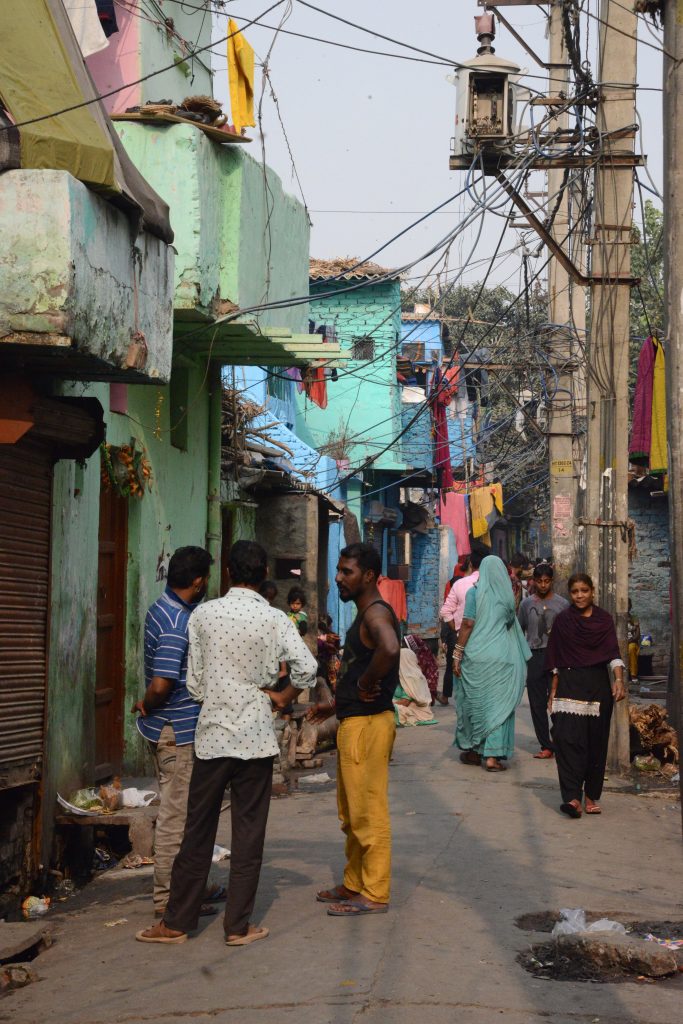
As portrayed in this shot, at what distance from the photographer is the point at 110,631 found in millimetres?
10516

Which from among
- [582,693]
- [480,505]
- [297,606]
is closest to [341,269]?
[480,505]

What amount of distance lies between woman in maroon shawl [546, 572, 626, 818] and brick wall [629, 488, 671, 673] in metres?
14.7

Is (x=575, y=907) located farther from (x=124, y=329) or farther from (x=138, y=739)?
(x=138, y=739)

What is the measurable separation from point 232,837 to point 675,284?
3145 mm

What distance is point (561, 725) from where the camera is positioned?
9.54 m

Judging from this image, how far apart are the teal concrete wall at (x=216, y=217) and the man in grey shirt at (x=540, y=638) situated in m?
3.75

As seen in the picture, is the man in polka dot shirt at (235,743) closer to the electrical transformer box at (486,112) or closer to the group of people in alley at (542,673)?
the group of people in alley at (542,673)

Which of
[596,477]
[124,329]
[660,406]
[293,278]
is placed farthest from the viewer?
[660,406]

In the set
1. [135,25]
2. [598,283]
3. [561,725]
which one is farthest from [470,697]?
[135,25]

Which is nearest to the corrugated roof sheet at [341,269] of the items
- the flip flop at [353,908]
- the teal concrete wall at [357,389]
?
the teal concrete wall at [357,389]

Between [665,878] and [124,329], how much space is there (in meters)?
4.47

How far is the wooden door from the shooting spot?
10148mm

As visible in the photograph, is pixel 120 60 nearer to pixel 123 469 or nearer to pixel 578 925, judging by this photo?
pixel 123 469

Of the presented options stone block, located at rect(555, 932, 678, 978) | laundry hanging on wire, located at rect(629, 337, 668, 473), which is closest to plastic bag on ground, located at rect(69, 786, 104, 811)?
stone block, located at rect(555, 932, 678, 978)
